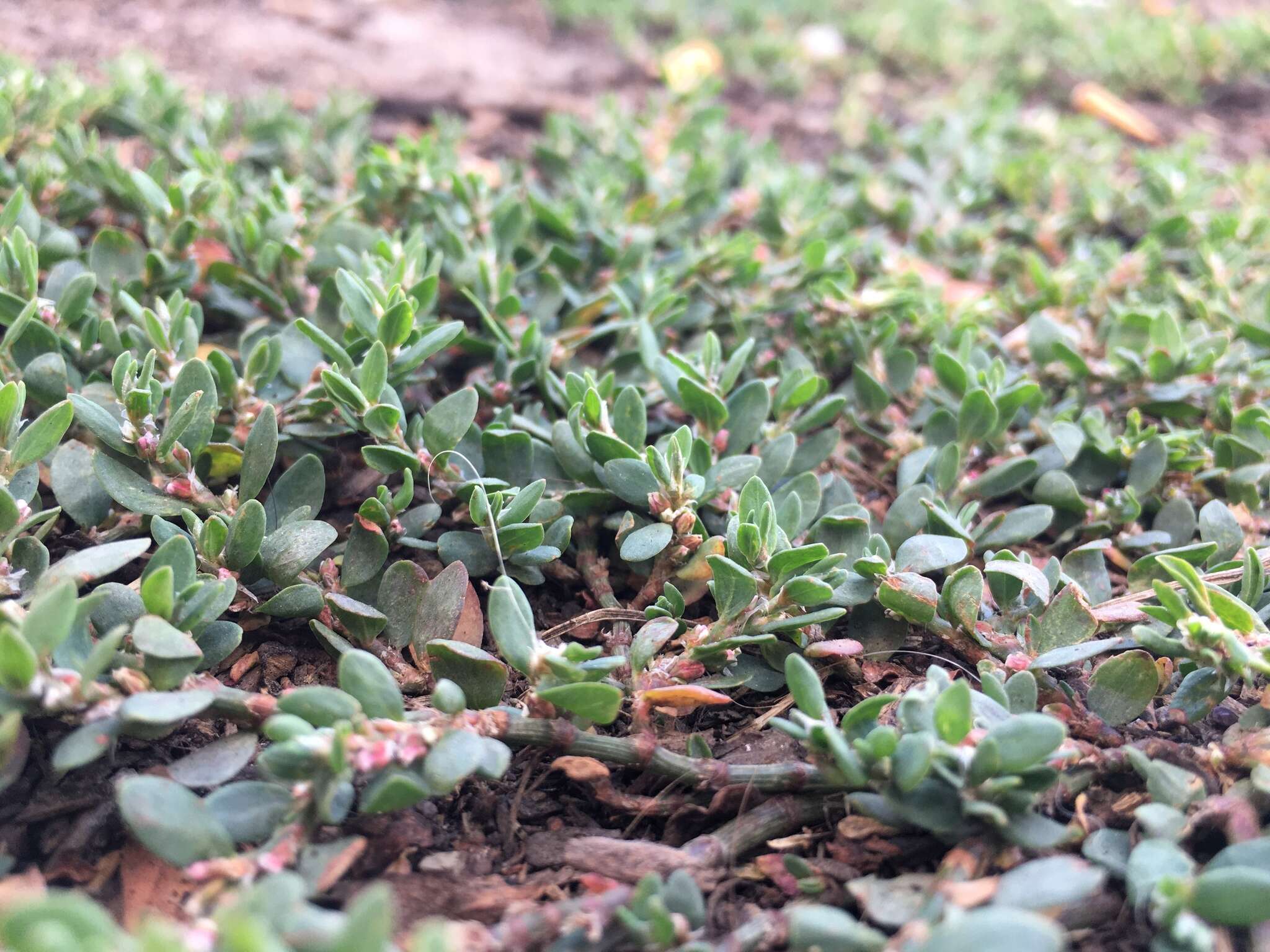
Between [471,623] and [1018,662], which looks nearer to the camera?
[1018,662]

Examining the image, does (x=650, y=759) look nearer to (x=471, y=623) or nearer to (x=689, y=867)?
(x=689, y=867)

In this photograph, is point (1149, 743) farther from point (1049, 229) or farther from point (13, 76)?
point (13, 76)

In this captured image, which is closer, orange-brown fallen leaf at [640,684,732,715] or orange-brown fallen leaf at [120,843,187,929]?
orange-brown fallen leaf at [120,843,187,929]

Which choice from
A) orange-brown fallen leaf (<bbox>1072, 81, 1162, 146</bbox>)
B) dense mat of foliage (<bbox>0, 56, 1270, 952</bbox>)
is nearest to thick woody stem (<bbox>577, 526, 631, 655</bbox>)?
dense mat of foliage (<bbox>0, 56, 1270, 952</bbox>)

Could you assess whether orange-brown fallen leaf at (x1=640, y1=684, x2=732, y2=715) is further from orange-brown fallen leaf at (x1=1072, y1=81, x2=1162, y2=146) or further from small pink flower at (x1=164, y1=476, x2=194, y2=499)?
orange-brown fallen leaf at (x1=1072, y1=81, x2=1162, y2=146)

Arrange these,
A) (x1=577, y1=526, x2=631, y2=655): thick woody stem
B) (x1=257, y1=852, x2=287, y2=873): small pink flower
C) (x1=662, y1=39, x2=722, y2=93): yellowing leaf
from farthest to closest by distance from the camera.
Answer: (x1=662, y1=39, x2=722, y2=93): yellowing leaf
(x1=577, y1=526, x2=631, y2=655): thick woody stem
(x1=257, y1=852, x2=287, y2=873): small pink flower

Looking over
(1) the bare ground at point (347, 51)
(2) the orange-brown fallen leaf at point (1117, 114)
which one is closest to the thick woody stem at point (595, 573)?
(1) the bare ground at point (347, 51)

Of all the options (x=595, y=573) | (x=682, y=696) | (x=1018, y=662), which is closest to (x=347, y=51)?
(x=595, y=573)
